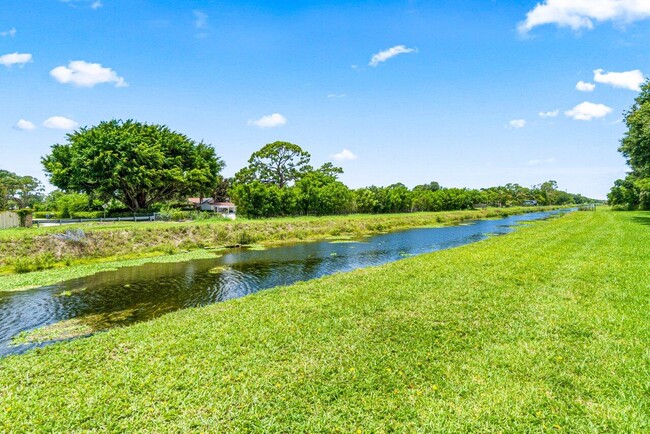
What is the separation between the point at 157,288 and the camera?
15.5 m

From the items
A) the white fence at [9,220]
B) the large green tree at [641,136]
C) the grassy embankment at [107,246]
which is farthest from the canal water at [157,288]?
the large green tree at [641,136]

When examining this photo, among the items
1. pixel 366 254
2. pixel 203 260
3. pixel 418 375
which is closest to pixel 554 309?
pixel 418 375

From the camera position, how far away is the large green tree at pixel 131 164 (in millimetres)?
39562

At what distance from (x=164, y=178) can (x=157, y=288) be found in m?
35.6

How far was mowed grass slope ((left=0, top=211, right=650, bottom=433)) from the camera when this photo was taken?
15.0ft

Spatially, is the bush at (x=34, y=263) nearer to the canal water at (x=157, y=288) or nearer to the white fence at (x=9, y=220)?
the canal water at (x=157, y=288)

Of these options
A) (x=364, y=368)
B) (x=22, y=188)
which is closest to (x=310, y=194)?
(x=364, y=368)

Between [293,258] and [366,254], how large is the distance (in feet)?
18.5

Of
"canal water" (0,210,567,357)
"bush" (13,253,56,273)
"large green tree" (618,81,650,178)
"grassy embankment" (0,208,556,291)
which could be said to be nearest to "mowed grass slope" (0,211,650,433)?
"canal water" (0,210,567,357)

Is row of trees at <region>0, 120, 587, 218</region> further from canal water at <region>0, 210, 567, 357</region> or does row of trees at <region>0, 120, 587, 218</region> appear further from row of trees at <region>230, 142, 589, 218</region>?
canal water at <region>0, 210, 567, 357</region>

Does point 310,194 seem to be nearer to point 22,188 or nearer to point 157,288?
point 157,288

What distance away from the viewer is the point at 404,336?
281 inches

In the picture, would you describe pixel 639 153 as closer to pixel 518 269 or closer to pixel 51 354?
pixel 518 269

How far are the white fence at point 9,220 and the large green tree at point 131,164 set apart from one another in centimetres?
1056
